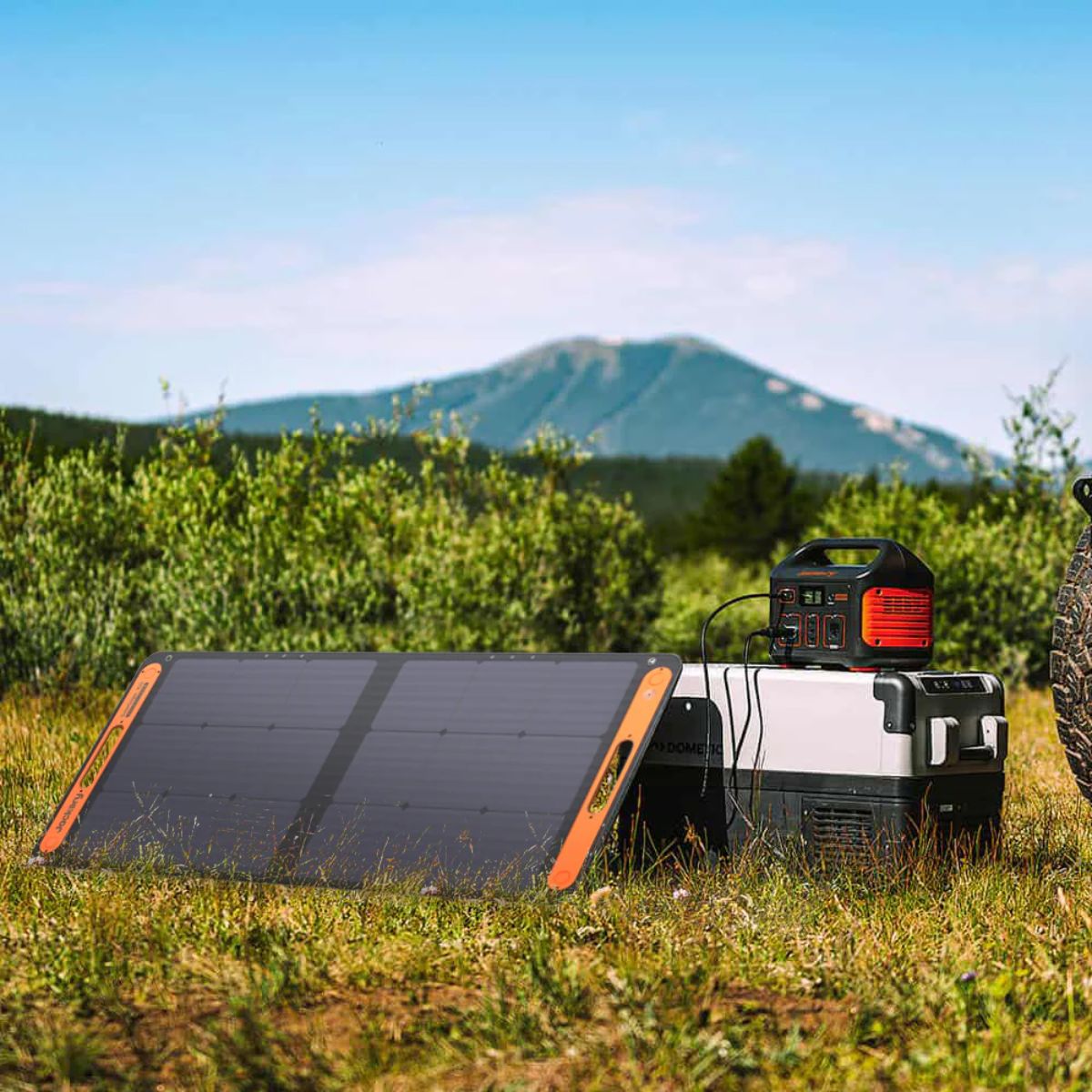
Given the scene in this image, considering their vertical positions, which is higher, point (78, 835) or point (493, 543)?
point (493, 543)

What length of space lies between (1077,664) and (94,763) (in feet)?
15.1

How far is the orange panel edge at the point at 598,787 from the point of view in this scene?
19.0ft

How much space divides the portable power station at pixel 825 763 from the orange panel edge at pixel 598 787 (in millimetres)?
327

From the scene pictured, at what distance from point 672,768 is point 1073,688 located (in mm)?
1767

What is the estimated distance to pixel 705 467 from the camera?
5773 inches

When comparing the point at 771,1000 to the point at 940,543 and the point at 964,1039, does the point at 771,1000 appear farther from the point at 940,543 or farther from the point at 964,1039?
the point at 940,543

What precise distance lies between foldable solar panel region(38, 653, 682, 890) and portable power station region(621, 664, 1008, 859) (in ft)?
0.97

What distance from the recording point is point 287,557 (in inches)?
607

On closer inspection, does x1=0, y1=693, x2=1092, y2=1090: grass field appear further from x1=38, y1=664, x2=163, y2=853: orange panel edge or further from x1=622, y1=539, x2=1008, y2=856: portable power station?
x1=38, y1=664, x2=163, y2=853: orange panel edge

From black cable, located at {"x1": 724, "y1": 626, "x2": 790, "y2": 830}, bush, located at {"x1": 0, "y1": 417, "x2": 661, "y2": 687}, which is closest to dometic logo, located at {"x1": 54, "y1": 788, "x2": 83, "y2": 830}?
black cable, located at {"x1": 724, "y1": 626, "x2": 790, "y2": 830}

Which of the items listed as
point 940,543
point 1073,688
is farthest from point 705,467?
point 1073,688

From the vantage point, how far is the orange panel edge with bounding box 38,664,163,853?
7102 millimetres

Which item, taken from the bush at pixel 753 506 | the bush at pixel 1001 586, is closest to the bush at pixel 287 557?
the bush at pixel 1001 586

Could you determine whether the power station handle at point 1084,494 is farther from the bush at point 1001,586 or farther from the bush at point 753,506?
the bush at point 753,506
